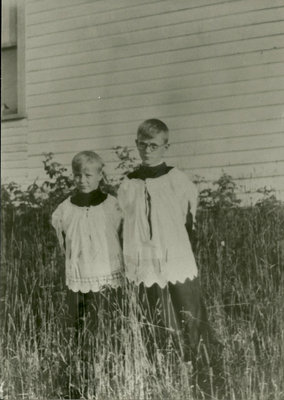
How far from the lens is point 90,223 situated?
2.15 meters

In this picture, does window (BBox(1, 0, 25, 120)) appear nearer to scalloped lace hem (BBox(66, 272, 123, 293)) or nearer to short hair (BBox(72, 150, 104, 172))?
short hair (BBox(72, 150, 104, 172))

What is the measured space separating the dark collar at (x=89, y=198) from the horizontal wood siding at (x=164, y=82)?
0.12 metres

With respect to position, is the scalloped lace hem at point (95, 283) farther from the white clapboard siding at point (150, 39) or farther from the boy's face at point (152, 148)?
the white clapboard siding at point (150, 39)

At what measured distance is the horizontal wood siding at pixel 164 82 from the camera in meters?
1.92

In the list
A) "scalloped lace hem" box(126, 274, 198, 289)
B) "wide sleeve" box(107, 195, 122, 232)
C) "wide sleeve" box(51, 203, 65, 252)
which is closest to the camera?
"scalloped lace hem" box(126, 274, 198, 289)

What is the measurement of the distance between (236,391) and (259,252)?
49 cm

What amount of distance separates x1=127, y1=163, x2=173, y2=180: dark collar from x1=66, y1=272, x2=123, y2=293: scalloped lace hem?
1.26ft

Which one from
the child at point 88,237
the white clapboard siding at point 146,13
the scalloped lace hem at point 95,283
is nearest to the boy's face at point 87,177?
the child at point 88,237

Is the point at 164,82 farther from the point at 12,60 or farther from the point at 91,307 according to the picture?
the point at 91,307

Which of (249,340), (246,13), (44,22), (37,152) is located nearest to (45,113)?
(37,152)

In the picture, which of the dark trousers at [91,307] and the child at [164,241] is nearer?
the child at [164,241]

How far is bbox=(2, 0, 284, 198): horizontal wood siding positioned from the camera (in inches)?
75.8

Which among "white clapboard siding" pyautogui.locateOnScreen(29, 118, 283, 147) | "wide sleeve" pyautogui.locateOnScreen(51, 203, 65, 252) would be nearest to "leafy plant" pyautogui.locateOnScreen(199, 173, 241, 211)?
"white clapboard siding" pyautogui.locateOnScreen(29, 118, 283, 147)

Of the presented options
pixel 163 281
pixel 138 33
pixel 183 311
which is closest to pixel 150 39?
pixel 138 33
